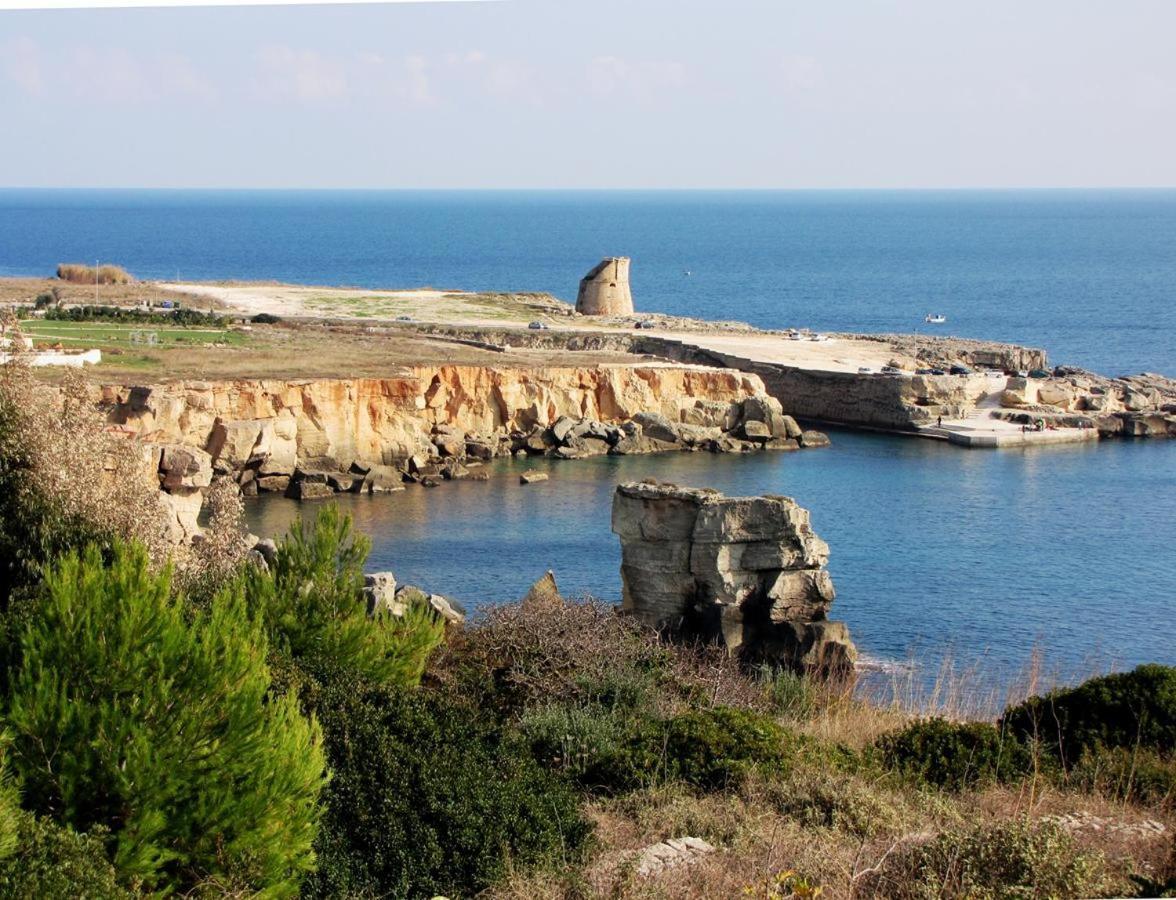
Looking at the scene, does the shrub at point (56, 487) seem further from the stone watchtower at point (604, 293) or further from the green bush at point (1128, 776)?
the stone watchtower at point (604, 293)

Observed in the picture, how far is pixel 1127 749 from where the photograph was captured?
13820 millimetres

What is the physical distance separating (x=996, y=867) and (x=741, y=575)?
1555 cm

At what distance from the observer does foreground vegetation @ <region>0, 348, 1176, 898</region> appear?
934 cm

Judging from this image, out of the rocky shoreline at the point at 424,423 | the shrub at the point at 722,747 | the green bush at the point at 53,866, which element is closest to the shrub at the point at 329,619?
the shrub at the point at 722,747

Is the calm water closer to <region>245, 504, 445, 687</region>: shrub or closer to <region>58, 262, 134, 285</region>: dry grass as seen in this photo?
<region>58, 262, 134, 285</region>: dry grass

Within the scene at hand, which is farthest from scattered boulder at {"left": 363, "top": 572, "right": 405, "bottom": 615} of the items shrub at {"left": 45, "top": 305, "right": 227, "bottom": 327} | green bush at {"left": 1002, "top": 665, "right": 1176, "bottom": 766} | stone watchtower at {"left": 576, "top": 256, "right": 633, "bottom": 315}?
stone watchtower at {"left": 576, "top": 256, "right": 633, "bottom": 315}

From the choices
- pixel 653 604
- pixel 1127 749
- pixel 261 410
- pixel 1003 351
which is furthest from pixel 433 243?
pixel 1127 749

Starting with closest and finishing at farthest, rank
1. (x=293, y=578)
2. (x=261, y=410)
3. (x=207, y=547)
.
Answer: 1. (x=293, y=578)
2. (x=207, y=547)
3. (x=261, y=410)

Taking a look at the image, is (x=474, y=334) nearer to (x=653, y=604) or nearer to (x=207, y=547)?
(x=653, y=604)

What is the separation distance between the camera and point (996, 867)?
912cm

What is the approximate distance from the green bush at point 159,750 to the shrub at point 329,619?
112 inches

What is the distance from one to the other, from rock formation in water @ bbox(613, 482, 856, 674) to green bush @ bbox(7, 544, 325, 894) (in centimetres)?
1496

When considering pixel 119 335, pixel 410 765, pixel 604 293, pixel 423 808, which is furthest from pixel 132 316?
pixel 423 808

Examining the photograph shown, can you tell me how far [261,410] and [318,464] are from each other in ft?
7.92
